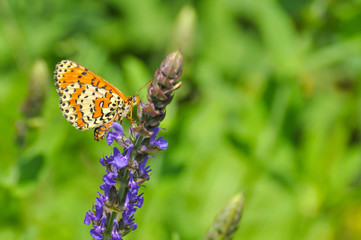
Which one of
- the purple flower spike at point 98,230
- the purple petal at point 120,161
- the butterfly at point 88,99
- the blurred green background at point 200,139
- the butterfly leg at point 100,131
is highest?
the blurred green background at point 200,139

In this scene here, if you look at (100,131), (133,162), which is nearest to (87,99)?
(100,131)

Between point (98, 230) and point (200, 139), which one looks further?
point (200, 139)

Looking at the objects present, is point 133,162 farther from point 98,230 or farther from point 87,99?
point 87,99

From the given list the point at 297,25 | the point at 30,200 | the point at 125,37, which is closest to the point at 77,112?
the point at 30,200

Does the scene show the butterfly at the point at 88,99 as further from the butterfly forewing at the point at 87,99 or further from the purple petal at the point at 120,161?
the purple petal at the point at 120,161

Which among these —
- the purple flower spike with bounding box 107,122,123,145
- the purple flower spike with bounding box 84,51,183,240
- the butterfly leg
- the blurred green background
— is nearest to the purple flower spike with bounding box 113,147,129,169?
the purple flower spike with bounding box 84,51,183,240

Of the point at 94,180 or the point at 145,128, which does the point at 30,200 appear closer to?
the point at 94,180

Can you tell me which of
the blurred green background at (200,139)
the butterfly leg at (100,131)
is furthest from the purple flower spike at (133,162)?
the blurred green background at (200,139)
